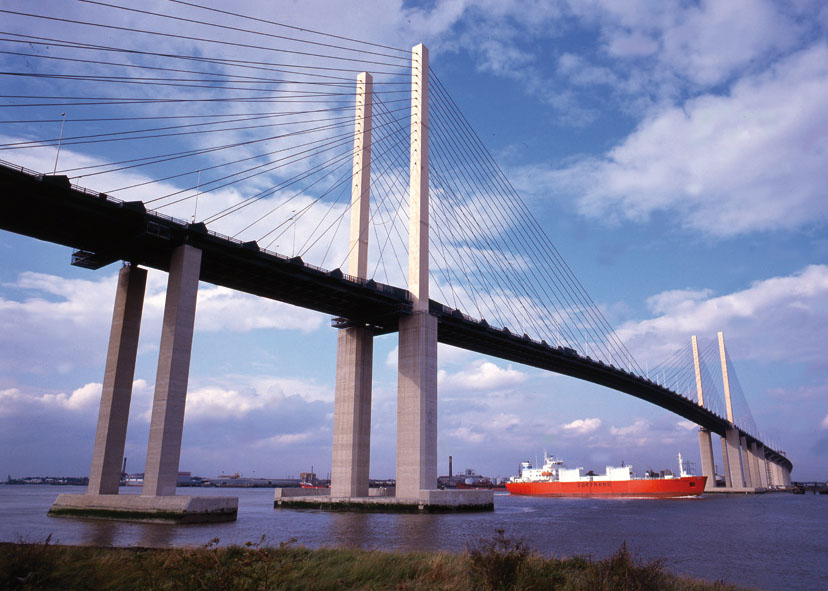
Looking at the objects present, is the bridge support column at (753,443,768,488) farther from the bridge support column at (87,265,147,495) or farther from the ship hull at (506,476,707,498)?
the bridge support column at (87,265,147,495)

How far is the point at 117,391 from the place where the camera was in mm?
38000

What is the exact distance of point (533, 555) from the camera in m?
14.0

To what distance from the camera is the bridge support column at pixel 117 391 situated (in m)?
37.2

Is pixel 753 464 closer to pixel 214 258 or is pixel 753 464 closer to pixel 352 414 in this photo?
pixel 352 414

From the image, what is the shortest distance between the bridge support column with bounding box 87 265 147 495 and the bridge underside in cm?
294

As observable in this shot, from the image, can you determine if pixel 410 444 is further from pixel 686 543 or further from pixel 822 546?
pixel 822 546

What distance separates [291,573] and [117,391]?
3161 centimetres

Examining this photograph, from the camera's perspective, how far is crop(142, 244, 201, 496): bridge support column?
3384cm

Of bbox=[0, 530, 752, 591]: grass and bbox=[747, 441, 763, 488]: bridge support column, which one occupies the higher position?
bbox=[747, 441, 763, 488]: bridge support column

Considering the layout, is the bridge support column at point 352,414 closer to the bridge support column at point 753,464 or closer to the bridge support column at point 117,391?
the bridge support column at point 117,391

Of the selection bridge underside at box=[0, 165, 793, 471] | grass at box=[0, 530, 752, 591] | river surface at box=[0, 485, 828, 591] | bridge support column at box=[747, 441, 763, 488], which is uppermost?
bridge underside at box=[0, 165, 793, 471]

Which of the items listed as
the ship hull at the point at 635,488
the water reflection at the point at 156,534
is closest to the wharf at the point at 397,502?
the water reflection at the point at 156,534

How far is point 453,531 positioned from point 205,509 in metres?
12.9

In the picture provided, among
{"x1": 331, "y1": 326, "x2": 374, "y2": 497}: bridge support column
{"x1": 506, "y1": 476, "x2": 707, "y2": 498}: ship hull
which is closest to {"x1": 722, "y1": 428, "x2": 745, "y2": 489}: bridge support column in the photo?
{"x1": 506, "y1": 476, "x2": 707, "y2": 498}: ship hull
